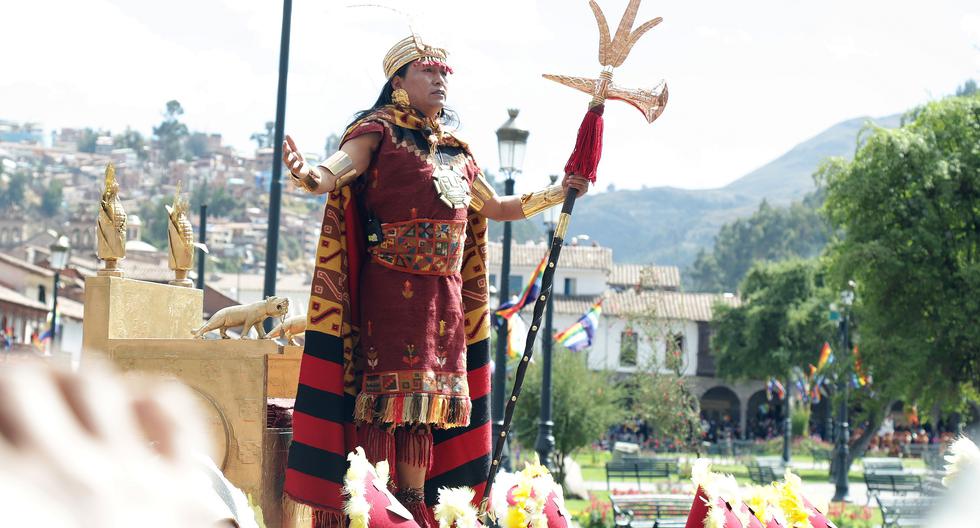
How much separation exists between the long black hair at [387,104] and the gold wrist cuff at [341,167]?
0.27m

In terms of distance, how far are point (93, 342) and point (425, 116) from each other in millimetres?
1727

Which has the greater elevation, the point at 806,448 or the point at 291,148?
the point at 291,148

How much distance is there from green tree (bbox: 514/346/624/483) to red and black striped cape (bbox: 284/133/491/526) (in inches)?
1023

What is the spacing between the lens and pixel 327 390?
199 inches

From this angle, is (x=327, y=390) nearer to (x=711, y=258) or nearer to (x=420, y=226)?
(x=420, y=226)

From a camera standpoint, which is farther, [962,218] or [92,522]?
[962,218]

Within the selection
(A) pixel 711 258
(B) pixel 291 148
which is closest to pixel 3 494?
(B) pixel 291 148

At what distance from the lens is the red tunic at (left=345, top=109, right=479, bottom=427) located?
5.08 meters

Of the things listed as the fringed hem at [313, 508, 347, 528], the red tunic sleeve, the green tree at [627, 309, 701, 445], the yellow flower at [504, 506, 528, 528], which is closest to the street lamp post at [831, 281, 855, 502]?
the green tree at [627, 309, 701, 445]

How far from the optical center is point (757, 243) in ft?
597

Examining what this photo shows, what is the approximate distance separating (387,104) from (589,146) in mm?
884

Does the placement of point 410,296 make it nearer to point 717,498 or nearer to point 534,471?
point 534,471

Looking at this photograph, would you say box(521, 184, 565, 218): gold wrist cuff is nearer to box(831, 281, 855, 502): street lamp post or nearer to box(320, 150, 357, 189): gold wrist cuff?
box(320, 150, 357, 189): gold wrist cuff

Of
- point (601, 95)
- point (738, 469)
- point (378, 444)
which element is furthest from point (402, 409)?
point (738, 469)
